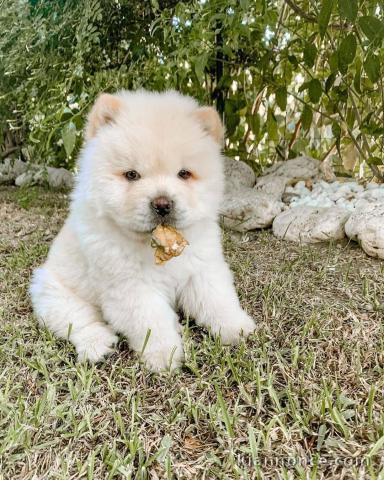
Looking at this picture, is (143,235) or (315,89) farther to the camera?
(315,89)

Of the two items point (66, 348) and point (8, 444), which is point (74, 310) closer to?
point (66, 348)

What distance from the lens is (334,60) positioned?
372cm

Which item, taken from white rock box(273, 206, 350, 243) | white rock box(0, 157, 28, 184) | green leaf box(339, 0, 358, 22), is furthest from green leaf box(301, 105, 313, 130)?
white rock box(0, 157, 28, 184)

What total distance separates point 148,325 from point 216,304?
0.40 meters

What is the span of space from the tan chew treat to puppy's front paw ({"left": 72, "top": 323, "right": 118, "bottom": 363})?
46cm

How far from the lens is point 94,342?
2268 mm

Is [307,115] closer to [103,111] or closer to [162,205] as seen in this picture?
[103,111]

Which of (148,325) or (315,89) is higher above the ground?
(315,89)


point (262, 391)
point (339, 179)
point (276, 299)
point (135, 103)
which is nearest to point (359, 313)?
point (276, 299)

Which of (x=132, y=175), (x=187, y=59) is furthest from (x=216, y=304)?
(x=187, y=59)

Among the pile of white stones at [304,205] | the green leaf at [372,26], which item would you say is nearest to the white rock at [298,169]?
the pile of white stones at [304,205]

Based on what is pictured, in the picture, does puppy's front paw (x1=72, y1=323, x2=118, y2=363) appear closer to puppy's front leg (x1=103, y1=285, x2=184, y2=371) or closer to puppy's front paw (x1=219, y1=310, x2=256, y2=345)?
puppy's front leg (x1=103, y1=285, x2=184, y2=371)

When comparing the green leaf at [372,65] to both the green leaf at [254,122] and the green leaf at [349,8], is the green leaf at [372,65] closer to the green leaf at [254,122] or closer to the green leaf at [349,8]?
the green leaf at [349,8]

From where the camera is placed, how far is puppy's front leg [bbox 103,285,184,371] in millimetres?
2139
